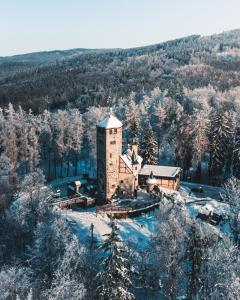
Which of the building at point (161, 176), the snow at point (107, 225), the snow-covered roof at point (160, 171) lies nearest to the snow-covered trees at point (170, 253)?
the snow at point (107, 225)

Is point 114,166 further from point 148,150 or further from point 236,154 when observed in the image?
point 236,154

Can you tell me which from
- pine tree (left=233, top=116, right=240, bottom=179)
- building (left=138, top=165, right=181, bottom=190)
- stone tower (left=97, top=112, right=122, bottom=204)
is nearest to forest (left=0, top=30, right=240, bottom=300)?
pine tree (left=233, top=116, right=240, bottom=179)

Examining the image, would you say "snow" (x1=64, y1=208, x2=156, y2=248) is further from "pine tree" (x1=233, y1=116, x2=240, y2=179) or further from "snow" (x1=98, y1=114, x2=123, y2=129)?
"pine tree" (x1=233, y1=116, x2=240, y2=179)

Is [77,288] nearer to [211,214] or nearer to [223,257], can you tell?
[223,257]

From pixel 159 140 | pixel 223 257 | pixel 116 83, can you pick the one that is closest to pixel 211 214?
pixel 223 257

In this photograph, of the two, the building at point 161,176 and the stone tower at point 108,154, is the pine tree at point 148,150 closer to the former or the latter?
the building at point 161,176

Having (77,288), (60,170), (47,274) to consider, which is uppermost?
(77,288)
